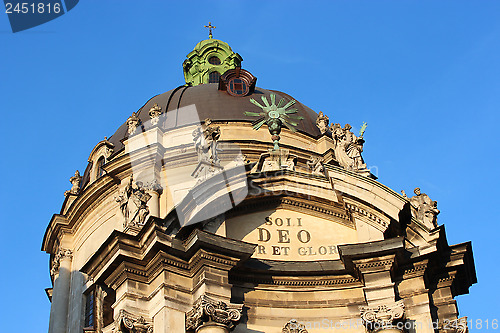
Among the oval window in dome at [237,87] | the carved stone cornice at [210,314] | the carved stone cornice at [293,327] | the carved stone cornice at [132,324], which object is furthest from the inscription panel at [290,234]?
the oval window in dome at [237,87]

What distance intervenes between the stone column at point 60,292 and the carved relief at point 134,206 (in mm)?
10171

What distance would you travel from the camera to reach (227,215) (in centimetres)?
1730

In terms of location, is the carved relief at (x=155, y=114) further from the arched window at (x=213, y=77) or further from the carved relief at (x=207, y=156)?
the arched window at (x=213, y=77)

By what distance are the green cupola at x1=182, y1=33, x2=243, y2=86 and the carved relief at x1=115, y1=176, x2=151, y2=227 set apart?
2127cm

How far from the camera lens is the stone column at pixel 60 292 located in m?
25.4

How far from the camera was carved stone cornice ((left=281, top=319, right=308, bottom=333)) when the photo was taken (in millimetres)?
16125

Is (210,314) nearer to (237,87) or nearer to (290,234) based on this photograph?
(290,234)

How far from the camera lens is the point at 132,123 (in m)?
26.8

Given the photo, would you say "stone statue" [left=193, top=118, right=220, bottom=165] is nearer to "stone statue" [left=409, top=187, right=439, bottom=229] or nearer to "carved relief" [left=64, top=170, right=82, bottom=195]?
"stone statue" [left=409, top=187, right=439, bottom=229]

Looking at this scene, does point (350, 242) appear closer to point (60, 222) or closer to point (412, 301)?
A: point (412, 301)

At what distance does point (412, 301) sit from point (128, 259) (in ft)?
22.0

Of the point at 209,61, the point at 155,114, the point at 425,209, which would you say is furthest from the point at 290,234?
the point at 209,61

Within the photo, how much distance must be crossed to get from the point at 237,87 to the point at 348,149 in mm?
11952

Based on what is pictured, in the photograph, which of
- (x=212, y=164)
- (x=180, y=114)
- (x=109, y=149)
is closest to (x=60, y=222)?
(x=109, y=149)
